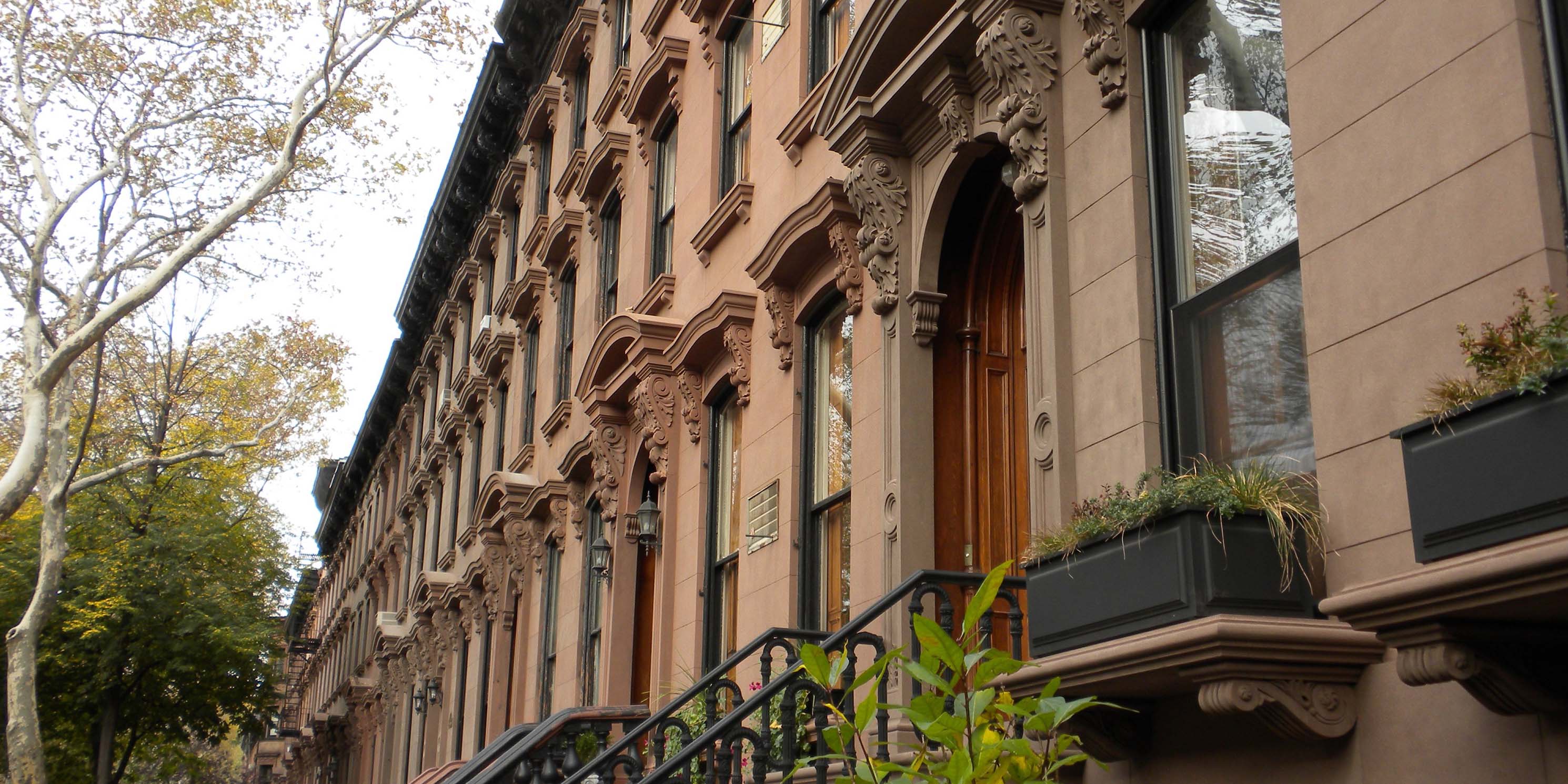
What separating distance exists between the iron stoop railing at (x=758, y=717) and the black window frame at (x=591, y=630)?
3766 millimetres

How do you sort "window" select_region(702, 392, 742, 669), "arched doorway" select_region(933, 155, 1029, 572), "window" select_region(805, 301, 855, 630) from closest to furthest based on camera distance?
"arched doorway" select_region(933, 155, 1029, 572), "window" select_region(805, 301, 855, 630), "window" select_region(702, 392, 742, 669)

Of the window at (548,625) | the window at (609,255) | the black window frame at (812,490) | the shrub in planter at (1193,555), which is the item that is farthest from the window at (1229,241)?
the window at (548,625)

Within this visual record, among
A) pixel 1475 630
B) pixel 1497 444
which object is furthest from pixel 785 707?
pixel 1497 444

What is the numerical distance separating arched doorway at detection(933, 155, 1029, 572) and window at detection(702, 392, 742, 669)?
386cm

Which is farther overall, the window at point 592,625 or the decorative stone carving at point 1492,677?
the window at point 592,625

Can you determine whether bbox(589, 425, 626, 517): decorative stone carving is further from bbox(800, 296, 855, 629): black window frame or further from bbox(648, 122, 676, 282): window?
bbox(800, 296, 855, 629): black window frame

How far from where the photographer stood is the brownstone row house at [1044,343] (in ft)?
15.0

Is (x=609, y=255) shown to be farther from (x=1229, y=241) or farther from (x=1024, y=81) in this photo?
(x=1229, y=241)

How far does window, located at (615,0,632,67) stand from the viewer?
60.0 ft

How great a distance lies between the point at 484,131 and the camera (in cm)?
2688

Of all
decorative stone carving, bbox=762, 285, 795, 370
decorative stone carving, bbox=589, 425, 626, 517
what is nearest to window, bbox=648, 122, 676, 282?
decorative stone carving, bbox=589, 425, 626, 517

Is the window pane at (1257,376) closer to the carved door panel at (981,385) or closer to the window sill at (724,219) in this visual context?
the carved door panel at (981,385)

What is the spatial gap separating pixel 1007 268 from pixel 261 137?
52.8 feet

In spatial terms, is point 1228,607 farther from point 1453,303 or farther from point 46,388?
point 46,388
